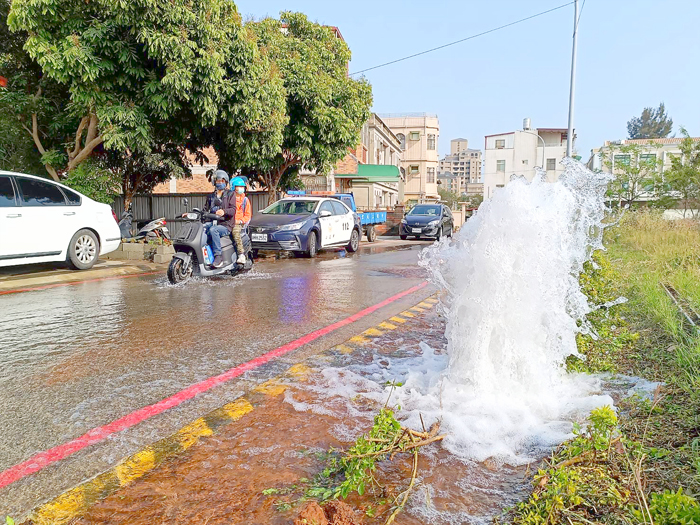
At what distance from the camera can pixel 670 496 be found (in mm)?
1996

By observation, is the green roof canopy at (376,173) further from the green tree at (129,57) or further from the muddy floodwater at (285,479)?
the muddy floodwater at (285,479)

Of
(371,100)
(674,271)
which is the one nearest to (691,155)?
(371,100)

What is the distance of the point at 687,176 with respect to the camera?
18531mm

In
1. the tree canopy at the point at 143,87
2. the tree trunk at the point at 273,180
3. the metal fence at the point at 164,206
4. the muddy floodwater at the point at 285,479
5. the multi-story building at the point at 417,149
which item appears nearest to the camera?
the muddy floodwater at the point at 285,479

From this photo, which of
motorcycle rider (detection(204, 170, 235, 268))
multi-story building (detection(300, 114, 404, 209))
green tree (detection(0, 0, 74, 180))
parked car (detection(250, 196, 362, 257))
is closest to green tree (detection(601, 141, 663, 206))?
multi-story building (detection(300, 114, 404, 209))

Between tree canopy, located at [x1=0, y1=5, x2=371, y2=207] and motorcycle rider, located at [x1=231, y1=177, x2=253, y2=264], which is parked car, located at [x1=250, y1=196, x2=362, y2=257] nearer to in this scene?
tree canopy, located at [x1=0, y1=5, x2=371, y2=207]

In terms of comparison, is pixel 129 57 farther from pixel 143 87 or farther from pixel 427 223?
pixel 427 223

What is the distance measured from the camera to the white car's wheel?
33.0 feet

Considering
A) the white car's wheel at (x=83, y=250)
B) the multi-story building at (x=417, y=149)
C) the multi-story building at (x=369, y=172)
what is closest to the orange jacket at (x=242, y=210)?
the white car's wheel at (x=83, y=250)

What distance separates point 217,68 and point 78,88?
2857 mm

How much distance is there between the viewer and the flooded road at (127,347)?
3.16m

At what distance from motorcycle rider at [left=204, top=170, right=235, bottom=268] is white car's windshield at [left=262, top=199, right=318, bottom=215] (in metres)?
4.75

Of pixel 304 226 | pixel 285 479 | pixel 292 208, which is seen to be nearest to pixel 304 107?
pixel 292 208

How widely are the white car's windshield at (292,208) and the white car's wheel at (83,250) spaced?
18.1 feet
